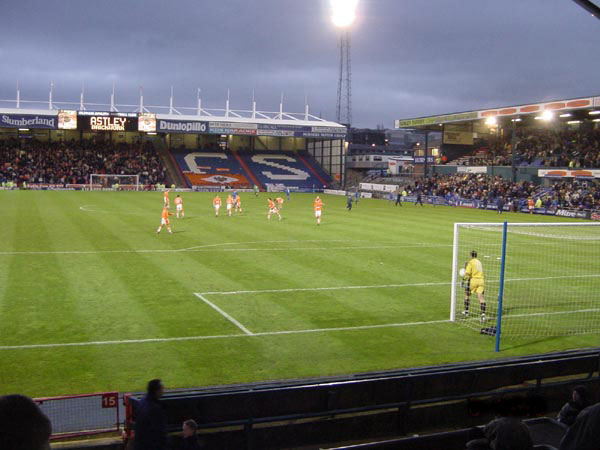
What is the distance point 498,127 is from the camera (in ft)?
239

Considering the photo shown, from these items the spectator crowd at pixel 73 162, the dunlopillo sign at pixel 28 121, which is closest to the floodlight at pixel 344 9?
the spectator crowd at pixel 73 162

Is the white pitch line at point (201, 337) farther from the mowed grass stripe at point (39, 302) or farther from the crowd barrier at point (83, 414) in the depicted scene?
the crowd barrier at point (83, 414)

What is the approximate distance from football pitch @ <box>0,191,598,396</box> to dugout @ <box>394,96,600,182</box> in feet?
114

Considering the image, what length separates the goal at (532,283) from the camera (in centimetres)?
1534

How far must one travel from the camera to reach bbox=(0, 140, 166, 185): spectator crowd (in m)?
74.2

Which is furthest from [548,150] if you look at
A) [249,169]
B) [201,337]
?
[201,337]

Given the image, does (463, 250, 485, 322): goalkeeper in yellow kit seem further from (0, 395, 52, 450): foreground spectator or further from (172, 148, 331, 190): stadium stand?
(172, 148, 331, 190): stadium stand

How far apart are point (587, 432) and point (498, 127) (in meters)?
74.5

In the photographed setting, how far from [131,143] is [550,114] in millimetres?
58058

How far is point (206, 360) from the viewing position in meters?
12.2

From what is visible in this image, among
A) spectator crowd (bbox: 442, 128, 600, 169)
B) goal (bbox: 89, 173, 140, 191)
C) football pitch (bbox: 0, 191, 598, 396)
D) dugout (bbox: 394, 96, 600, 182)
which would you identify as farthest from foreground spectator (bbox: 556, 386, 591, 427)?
goal (bbox: 89, 173, 140, 191)

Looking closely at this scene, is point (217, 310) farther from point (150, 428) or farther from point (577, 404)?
point (577, 404)

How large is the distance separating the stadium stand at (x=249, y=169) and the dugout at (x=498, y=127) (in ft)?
55.6

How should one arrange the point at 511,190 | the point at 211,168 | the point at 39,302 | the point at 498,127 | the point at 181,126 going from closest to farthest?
the point at 39,302 < the point at 511,190 < the point at 498,127 < the point at 181,126 < the point at 211,168
